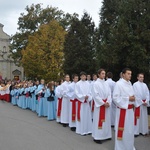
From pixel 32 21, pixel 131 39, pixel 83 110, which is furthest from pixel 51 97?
pixel 32 21

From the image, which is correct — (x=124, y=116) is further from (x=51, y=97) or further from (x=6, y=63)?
(x=6, y=63)

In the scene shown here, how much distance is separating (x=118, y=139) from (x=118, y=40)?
24.1ft

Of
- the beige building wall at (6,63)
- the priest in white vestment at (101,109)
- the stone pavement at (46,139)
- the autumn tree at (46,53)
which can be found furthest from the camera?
the beige building wall at (6,63)

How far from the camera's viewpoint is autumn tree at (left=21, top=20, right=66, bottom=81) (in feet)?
110

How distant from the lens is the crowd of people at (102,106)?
7035 millimetres

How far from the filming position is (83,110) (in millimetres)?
9422

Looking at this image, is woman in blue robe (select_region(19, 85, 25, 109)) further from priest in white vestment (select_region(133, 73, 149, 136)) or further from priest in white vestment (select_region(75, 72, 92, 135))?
priest in white vestment (select_region(133, 73, 149, 136))

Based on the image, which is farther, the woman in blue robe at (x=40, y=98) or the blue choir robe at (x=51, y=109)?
the woman in blue robe at (x=40, y=98)

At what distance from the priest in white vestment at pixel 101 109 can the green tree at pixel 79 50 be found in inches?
588

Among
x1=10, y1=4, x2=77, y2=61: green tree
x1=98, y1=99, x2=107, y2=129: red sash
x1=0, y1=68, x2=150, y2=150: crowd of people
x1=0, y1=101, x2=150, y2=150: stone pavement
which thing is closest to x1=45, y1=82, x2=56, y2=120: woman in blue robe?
x1=0, y1=68, x2=150, y2=150: crowd of people

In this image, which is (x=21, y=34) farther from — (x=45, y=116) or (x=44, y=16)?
(x=45, y=116)

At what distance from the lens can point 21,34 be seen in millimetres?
45250

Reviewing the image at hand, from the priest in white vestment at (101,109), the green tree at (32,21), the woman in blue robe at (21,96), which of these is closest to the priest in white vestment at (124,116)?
the priest in white vestment at (101,109)

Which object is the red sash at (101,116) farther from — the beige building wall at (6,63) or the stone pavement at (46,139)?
the beige building wall at (6,63)
